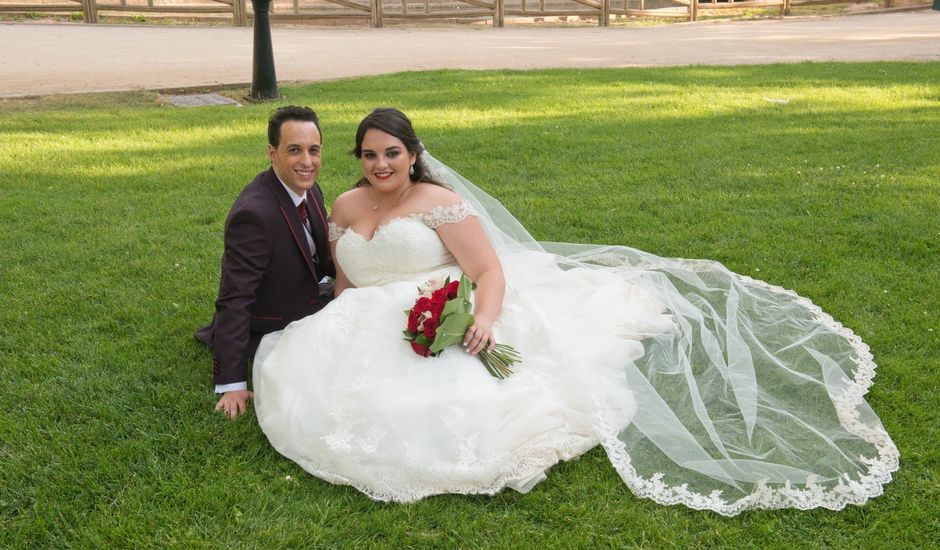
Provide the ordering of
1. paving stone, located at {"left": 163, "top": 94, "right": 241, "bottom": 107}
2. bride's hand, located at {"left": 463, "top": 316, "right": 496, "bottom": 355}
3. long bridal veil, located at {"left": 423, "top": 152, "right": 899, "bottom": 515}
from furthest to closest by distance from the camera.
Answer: paving stone, located at {"left": 163, "top": 94, "right": 241, "bottom": 107} < bride's hand, located at {"left": 463, "top": 316, "right": 496, "bottom": 355} < long bridal veil, located at {"left": 423, "top": 152, "right": 899, "bottom": 515}

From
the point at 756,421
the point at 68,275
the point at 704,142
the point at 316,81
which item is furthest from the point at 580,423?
the point at 316,81

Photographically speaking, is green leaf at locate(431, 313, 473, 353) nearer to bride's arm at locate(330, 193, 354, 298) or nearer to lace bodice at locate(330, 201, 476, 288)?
lace bodice at locate(330, 201, 476, 288)

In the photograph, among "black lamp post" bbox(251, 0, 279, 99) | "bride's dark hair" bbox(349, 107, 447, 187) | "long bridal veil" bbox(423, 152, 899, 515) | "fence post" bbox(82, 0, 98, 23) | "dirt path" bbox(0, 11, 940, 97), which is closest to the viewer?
"long bridal veil" bbox(423, 152, 899, 515)

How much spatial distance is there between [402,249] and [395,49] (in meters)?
14.3

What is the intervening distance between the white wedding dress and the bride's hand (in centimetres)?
6

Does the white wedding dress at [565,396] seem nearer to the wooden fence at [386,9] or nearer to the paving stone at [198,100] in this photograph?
the paving stone at [198,100]

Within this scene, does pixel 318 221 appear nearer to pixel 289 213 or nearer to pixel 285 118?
pixel 289 213

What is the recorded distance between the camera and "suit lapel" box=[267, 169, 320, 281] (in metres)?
4.29

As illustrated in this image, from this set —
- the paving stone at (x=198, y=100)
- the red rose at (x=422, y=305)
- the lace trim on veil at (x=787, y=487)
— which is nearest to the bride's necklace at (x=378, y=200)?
the red rose at (x=422, y=305)

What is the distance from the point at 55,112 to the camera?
1057 cm

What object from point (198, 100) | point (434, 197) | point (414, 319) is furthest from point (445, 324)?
point (198, 100)

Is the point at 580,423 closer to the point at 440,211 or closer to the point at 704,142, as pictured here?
the point at 440,211

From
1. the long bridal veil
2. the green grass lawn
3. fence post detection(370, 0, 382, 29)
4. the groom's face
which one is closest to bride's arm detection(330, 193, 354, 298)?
the groom's face

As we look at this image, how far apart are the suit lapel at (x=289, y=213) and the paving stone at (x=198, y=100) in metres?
7.69
